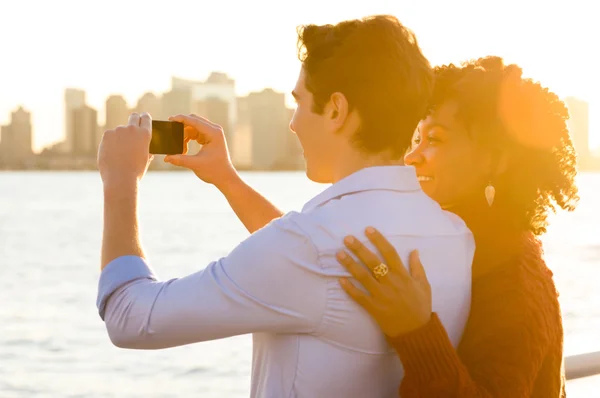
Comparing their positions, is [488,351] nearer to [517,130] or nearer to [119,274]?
[517,130]

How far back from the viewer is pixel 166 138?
76.2 inches

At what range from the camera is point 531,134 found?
6.57 feet

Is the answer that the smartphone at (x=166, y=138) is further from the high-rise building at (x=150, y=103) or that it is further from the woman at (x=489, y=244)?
the high-rise building at (x=150, y=103)

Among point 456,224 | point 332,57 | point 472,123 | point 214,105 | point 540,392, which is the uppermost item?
point 332,57

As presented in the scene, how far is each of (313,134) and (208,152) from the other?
1.82 ft

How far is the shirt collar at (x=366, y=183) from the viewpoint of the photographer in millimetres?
1551

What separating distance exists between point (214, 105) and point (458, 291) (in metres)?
89.0

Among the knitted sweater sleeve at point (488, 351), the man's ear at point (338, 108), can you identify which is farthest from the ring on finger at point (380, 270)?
the man's ear at point (338, 108)

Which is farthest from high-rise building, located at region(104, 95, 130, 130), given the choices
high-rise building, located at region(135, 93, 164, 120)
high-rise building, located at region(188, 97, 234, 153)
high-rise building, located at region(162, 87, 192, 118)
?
high-rise building, located at region(188, 97, 234, 153)

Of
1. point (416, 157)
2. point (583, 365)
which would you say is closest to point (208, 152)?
point (416, 157)

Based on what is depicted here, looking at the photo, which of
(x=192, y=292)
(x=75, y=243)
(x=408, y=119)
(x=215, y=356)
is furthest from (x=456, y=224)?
(x=75, y=243)

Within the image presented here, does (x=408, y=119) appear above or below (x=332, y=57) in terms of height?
below

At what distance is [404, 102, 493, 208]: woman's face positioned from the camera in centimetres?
192

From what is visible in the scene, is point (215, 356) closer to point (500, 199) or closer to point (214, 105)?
point (500, 199)
